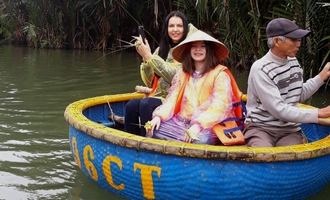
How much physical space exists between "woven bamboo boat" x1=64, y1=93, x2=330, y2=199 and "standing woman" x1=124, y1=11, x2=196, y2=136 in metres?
0.65

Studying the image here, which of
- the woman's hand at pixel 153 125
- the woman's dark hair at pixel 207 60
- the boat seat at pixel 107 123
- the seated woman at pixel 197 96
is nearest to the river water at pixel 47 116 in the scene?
the boat seat at pixel 107 123

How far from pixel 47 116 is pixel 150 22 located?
32.2 feet

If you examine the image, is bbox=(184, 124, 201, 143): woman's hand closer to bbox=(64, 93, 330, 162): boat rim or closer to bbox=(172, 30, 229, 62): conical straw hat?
bbox=(64, 93, 330, 162): boat rim

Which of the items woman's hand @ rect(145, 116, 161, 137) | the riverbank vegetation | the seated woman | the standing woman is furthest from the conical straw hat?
the riverbank vegetation

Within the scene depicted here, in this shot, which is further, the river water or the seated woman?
the river water

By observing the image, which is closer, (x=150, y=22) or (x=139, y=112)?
(x=139, y=112)

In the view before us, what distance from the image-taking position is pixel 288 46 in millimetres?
3197

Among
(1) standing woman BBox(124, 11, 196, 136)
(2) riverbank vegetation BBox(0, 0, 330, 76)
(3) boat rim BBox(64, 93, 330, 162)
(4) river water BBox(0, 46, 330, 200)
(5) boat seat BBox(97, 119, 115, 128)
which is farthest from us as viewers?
(2) riverbank vegetation BBox(0, 0, 330, 76)

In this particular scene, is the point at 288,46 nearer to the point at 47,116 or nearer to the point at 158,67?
the point at 158,67

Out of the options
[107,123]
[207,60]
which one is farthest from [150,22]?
[207,60]

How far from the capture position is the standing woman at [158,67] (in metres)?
3.75

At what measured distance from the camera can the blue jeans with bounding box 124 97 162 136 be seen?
155 inches

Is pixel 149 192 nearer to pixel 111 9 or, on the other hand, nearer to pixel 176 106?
pixel 176 106

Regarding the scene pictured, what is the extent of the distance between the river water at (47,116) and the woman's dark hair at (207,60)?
102cm
